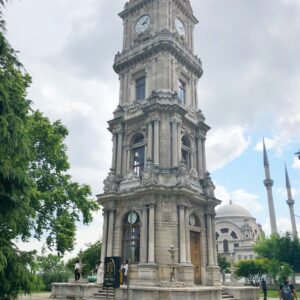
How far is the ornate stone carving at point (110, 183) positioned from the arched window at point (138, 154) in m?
1.91

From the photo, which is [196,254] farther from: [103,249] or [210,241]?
[103,249]

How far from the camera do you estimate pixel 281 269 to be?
47094 millimetres

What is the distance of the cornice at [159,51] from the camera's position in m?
29.1

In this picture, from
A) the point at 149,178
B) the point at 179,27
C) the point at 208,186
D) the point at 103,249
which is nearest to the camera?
the point at 149,178

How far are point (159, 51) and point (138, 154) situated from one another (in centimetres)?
903

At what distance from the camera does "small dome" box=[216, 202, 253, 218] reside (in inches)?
3522

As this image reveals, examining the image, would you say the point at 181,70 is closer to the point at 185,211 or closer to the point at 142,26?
the point at 142,26

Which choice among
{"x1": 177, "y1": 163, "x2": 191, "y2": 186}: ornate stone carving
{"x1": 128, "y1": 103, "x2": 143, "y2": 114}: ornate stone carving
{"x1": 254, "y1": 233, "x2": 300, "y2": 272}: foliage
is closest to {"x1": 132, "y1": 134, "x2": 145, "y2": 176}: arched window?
{"x1": 128, "y1": 103, "x2": 143, "y2": 114}: ornate stone carving

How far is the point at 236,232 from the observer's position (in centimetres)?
8550

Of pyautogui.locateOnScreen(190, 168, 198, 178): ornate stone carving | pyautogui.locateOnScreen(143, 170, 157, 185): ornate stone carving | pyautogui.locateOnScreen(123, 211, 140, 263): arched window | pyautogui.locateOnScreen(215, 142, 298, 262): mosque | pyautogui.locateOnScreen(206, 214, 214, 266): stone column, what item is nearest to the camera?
pyautogui.locateOnScreen(143, 170, 157, 185): ornate stone carving

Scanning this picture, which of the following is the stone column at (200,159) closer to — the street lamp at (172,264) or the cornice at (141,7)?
the street lamp at (172,264)

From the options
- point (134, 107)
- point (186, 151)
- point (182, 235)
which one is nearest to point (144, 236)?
point (182, 235)

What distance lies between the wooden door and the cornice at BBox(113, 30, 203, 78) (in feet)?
50.5

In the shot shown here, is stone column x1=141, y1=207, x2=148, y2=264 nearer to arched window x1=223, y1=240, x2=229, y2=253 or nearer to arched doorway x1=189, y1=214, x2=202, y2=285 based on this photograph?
arched doorway x1=189, y1=214, x2=202, y2=285
